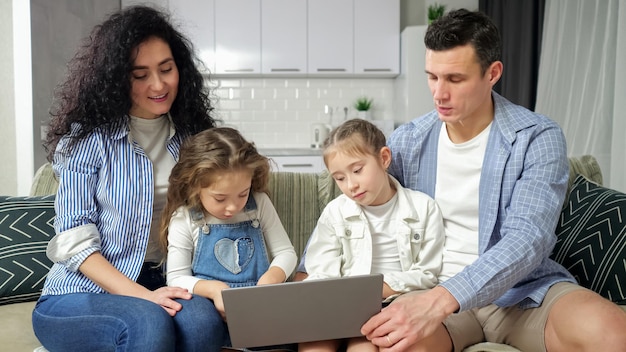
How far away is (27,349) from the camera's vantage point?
1714 mm

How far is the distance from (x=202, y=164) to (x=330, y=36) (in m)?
3.52

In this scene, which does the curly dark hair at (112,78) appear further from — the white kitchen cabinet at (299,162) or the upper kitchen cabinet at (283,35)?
the upper kitchen cabinet at (283,35)

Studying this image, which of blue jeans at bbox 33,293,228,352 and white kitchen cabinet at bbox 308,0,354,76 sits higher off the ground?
white kitchen cabinet at bbox 308,0,354,76

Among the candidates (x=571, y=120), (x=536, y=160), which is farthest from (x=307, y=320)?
(x=571, y=120)

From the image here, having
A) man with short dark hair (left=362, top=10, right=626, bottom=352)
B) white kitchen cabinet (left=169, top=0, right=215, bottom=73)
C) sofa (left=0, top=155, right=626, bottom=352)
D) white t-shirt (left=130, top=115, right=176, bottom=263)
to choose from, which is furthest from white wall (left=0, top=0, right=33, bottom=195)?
man with short dark hair (left=362, top=10, right=626, bottom=352)

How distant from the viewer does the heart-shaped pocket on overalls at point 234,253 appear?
1822 mm

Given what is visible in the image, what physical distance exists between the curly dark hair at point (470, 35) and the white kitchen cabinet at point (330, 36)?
10.9ft

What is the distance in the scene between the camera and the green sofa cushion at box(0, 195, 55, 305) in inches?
80.0

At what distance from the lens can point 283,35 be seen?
→ 16.5ft

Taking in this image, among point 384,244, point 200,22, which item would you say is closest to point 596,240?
point 384,244

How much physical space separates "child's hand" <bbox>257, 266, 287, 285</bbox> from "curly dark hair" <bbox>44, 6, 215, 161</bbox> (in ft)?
1.71

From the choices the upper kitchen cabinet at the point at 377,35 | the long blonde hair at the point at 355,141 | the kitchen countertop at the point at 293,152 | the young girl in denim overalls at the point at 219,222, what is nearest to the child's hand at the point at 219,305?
the young girl in denim overalls at the point at 219,222

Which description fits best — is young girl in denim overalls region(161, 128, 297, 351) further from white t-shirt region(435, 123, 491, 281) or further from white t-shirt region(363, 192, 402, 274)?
white t-shirt region(435, 123, 491, 281)

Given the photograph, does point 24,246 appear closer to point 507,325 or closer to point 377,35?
point 507,325
